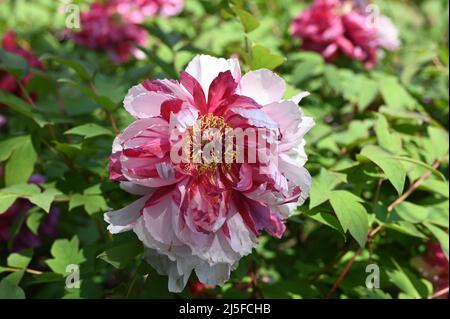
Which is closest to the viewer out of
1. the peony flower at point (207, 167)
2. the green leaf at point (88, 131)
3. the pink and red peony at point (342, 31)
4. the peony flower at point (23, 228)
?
the peony flower at point (207, 167)

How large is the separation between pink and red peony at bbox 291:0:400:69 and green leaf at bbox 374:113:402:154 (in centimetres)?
70

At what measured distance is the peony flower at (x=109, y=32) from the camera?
2588 mm

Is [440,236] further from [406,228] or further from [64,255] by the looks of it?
[64,255]

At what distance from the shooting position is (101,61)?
270 centimetres

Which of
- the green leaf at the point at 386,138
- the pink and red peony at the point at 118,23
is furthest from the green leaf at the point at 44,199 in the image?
the pink and red peony at the point at 118,23

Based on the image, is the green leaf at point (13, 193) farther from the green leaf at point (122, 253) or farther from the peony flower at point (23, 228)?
the peony flower at point (23, 228)

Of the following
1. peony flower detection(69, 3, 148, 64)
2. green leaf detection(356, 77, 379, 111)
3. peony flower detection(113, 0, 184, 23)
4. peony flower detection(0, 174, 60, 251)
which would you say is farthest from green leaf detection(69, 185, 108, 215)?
peony flower detection(113, 0, 184, 23)

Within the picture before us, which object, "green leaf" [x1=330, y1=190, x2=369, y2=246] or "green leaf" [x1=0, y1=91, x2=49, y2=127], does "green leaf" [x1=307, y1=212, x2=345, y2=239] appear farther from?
"green leaf" [x1=0, y1=91, x2=49, y2=127]

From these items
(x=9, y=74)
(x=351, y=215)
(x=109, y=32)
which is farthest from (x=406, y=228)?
(x=109, y=32)

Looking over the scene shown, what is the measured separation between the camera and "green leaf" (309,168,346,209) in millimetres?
1269

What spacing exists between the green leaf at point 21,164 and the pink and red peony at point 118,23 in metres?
1.16

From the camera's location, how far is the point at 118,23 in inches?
104
